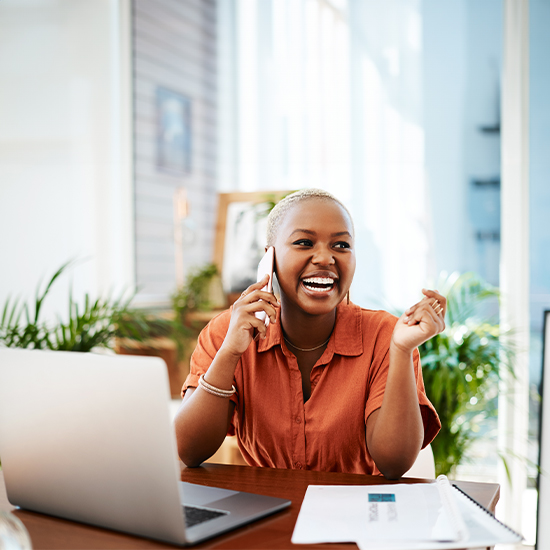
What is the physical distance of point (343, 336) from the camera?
1521mm

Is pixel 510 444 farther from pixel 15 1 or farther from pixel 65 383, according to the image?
pixel 15 1

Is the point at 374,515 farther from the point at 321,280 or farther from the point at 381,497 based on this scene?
the point at 321,280

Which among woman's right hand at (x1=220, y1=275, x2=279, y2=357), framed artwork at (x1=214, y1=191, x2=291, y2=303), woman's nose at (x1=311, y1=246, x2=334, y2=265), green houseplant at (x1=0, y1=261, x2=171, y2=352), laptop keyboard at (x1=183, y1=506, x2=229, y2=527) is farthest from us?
framed artwork at (x1=214, y1=191, x2=291, y2=303)

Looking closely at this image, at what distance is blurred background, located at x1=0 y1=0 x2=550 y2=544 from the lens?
3043 millimetres

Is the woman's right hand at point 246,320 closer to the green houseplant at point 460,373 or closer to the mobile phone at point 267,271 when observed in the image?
the mobile phone at point 267,271

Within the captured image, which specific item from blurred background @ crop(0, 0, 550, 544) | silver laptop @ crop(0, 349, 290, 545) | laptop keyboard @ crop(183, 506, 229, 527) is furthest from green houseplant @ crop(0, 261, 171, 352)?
laptop keyboard @ crop(183, 506, 229, 527)

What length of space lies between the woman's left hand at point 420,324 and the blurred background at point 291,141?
5.77 ft

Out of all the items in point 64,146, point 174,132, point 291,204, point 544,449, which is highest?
point 174,132

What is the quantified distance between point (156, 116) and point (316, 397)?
105 inches

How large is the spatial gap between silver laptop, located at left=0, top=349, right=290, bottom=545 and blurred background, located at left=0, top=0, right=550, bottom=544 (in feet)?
6.70

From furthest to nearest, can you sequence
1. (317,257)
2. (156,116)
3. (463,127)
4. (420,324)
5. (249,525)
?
1. (156,116)
2. (463,127)
3. (317,257)
4. (420,324)
5. (249,525)

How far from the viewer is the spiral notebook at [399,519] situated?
846mm

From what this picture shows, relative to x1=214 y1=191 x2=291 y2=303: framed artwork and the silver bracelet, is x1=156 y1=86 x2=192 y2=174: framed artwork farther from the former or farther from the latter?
the silver bracelet

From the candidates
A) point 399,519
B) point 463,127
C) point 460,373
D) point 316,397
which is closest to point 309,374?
point 316,397
